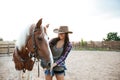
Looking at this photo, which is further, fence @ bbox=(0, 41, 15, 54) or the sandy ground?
fence @ bbox=(0, 41, 15, 54)

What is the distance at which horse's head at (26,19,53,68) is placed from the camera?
357 centimetres

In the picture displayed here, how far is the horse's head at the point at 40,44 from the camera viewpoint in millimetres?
3572

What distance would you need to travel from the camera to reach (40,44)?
3623 millimetres

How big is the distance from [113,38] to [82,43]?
41.1ft

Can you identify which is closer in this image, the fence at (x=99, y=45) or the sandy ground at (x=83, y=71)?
the sandy ground at (x=83, y=71)

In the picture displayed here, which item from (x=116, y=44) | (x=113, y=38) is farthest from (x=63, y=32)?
(x=113, y=38)

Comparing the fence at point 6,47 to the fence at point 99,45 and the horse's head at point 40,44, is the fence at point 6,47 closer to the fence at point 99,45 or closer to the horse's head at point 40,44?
the horse's head at point 40,44

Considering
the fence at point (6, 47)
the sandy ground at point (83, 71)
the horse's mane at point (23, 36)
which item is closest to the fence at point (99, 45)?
the fence at point (6, 47)

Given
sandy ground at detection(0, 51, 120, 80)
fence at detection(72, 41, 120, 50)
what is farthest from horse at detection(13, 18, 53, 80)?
fence at detection(72, 41, 120, 50)

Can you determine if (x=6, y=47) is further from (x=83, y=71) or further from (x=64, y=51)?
(x=64, y=51)

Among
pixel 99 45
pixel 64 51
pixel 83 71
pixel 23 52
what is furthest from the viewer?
pixel 99 45

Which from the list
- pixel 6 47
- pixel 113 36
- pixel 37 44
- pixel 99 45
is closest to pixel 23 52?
pixel 37 44

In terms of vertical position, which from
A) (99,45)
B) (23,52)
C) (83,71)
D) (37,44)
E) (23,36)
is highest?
(23,36)

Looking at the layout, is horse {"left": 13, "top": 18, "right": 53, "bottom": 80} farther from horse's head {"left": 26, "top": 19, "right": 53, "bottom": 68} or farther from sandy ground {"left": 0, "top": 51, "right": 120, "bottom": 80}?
sandy ground {"left": 0, "top": 51, "right": 120, "bottom": 80}
